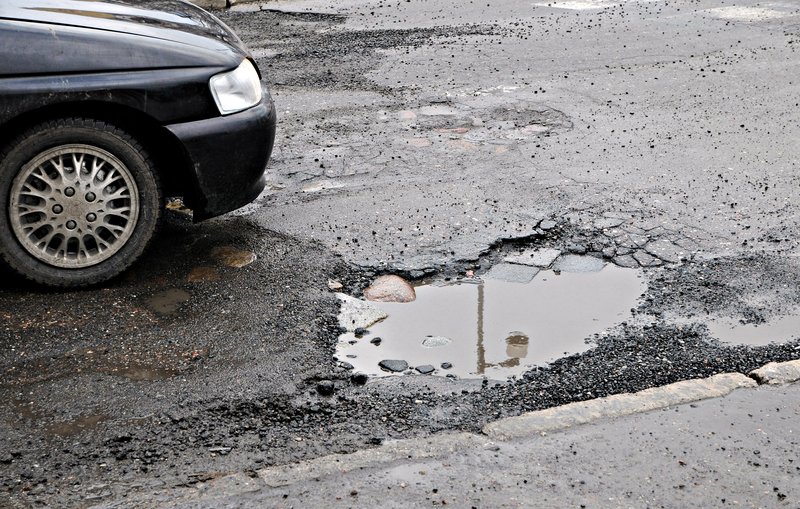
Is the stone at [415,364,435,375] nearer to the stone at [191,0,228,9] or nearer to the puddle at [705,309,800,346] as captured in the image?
the puddle at [705,309,800,346]

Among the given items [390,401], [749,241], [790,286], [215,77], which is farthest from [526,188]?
[390,401]

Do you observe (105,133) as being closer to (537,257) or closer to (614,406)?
(537,257)

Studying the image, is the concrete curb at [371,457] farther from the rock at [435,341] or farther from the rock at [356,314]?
the rock at [356,314]

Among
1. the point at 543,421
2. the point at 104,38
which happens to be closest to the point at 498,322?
the point at 543,421

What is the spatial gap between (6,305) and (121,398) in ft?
3.88

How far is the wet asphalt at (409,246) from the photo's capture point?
13.0 feet

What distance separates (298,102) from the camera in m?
8.38

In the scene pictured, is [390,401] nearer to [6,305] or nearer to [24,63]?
[6,305]

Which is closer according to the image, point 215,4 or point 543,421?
point 543,421

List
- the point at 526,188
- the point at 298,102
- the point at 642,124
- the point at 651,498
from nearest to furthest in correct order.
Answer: the point at 651,498 → the point at 526,188 → the point at 642,124 → the point at 298,102

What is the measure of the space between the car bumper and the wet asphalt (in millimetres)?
370

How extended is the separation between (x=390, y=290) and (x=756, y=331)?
1879mm

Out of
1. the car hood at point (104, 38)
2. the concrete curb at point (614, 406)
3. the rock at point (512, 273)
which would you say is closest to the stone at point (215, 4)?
the car hood at point (104, 38)

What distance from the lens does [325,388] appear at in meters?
4.21
